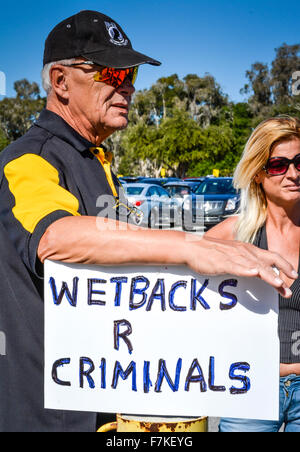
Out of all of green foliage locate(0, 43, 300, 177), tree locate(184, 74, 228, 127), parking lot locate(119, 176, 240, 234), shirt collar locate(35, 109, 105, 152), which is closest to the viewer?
shirt collar locate(35, 109, 105, 152)

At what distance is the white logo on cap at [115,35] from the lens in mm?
1547

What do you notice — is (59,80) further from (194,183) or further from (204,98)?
(204,98)

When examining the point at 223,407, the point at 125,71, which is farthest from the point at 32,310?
the point at 125,71

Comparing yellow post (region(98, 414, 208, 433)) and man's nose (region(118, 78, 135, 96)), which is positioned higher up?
Answer: man's nose (region(118, 78, 135, 96))

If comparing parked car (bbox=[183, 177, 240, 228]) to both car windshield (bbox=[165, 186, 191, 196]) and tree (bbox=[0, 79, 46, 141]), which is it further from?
tree (bbox=[0, 79, 46, 141])

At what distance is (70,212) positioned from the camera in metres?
1.18

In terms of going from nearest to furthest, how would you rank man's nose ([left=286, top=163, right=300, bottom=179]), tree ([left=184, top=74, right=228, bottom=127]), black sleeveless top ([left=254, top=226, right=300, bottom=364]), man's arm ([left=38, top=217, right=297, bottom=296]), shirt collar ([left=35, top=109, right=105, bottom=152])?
man's arm ([left=38, top=217, right=297, bottom=296]), shirt collar ([left=35, top=109, right=105, bottom=152]), black sleeveless top ([left=254, top=226, right=300, bottom=364]), man's nose ([left=286, top=163, right=300, bottom=179]), tree ([left=184, top=74, right=228, bottom=127])

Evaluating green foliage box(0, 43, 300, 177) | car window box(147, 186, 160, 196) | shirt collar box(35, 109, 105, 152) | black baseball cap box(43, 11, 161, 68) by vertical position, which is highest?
green foliage box(0, 43, 300, 177)

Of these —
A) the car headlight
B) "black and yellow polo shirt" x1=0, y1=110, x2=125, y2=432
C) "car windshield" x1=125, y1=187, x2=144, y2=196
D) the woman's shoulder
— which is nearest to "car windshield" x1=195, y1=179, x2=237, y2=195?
the car headlight

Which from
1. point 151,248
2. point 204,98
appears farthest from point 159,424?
→ point 204,98

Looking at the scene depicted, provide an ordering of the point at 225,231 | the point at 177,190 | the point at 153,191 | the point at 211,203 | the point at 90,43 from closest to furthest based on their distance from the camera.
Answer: the point at 90,43
the point at 225,231
the point at 211,203
the point at 153,191
the point at 177,190

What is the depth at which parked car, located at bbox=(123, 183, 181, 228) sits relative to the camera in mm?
15438

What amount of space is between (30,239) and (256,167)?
164 cm

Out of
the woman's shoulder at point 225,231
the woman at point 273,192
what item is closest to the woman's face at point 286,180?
the woman at point 273,192
